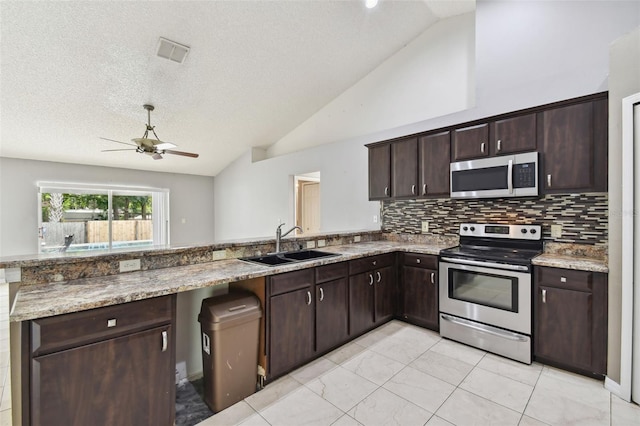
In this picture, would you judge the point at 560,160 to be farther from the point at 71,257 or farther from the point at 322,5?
the point at 71,257

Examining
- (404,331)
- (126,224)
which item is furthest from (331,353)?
(126,224)

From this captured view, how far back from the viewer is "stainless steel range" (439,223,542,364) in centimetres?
240

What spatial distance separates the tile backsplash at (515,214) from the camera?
98.5 inches

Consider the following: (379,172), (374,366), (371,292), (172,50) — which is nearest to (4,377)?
(374,366)

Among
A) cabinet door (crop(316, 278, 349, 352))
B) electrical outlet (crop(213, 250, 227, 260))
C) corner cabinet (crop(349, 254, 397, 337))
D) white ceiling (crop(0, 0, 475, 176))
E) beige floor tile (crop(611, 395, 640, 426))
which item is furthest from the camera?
white ceiling (crop(0, 0, 475, 176))

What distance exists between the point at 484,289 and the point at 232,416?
2308mm

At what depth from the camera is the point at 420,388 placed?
2.07 metres

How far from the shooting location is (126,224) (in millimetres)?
6770

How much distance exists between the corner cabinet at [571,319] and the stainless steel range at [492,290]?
10 cm

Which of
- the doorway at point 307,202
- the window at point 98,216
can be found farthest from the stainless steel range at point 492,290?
the window at point 98,216

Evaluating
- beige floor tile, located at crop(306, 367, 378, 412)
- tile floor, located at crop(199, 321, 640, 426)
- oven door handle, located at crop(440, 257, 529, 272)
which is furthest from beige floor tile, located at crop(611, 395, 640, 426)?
beige floor tile, located at crop(306, 367, 378, 412)

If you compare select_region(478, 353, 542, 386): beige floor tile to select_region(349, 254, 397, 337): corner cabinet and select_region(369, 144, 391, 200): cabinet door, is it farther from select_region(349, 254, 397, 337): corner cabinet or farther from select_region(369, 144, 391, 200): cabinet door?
select_region(369, 144, 391, 200): cabinet door

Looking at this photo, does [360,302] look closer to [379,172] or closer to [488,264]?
[488,264]

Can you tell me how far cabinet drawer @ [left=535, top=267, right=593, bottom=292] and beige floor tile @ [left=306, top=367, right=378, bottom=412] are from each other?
162 cm
